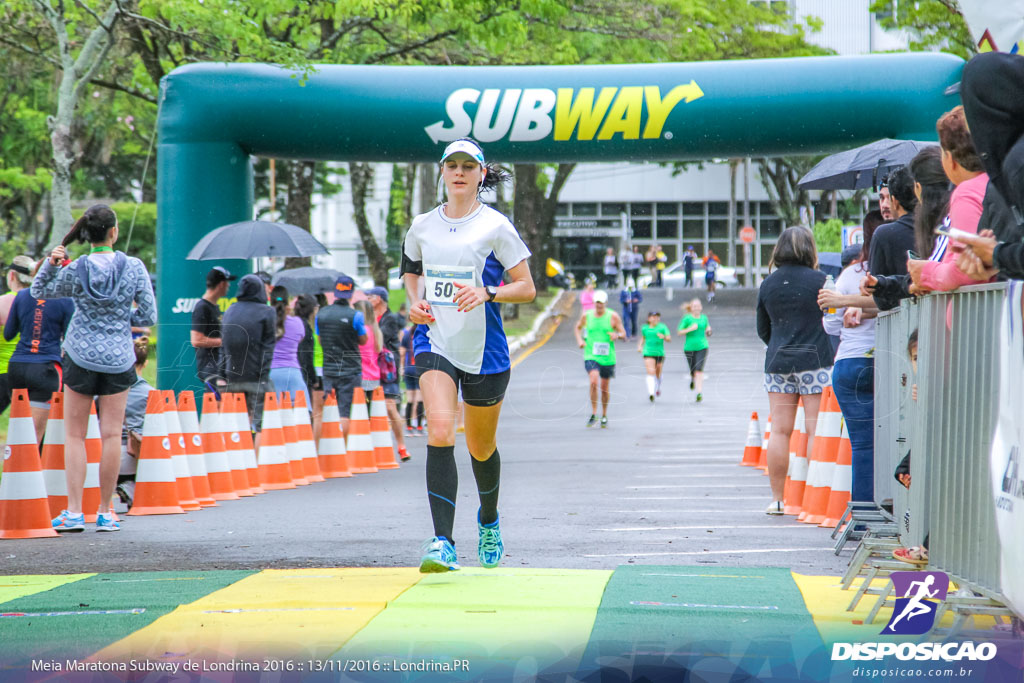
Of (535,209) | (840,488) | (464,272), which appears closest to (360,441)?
(840,488)

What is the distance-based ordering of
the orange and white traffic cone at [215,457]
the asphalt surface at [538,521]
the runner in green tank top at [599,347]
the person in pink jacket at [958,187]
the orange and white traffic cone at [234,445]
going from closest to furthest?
the person in pink jacket at [958,187] → the asphalt surface at [538,521] → the orange and white traffic cone at [215,457] → the orange and white traffic cone at [234,445] → the runner in green tank top at [599,347]

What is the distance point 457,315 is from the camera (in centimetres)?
587

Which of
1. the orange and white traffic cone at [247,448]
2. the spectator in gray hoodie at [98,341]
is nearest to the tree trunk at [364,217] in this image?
the orange and white traffic cone at [247,448]

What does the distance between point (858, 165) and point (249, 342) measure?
5653mm

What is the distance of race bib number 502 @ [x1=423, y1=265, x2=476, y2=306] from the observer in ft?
19.3

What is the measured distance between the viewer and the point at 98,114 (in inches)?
1182

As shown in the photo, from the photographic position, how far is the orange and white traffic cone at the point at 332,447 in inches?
484

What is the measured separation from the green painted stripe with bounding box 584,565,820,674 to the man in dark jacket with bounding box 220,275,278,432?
6.14m

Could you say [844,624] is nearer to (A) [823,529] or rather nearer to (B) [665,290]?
(A) [823,529]

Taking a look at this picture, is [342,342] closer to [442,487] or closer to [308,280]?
[308,280]

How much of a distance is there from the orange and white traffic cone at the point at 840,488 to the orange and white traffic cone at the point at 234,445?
4768 millimetres

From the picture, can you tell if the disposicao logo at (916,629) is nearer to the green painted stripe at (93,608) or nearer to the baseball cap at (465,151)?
the green painted stripe at (93,608)

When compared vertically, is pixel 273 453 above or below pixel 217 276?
below

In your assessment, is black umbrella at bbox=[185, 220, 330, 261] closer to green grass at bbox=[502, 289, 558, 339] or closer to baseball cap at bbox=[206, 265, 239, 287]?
baseball cap at bbox=[206, 265, 239, 287]
